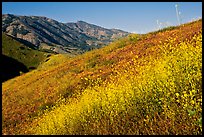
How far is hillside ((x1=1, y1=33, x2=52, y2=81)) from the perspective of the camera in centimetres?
9191

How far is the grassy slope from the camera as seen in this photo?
348ft

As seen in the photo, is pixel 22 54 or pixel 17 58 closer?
pixel 17 58

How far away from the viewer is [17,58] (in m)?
108

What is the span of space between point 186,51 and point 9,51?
109 m

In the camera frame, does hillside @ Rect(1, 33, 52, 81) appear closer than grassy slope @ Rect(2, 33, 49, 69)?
Yes

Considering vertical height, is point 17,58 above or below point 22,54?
below

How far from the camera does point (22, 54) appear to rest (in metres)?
112

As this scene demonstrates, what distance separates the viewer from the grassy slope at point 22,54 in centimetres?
10595

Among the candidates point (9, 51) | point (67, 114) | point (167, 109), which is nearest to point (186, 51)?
point (167, 109)

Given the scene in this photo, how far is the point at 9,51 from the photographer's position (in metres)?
113

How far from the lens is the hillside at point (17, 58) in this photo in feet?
302

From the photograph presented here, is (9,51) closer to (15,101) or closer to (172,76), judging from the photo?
(15,101)

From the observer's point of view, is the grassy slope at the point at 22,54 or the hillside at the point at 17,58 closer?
the hillside at the point at 17,58

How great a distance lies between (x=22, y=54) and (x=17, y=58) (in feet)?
13.9
